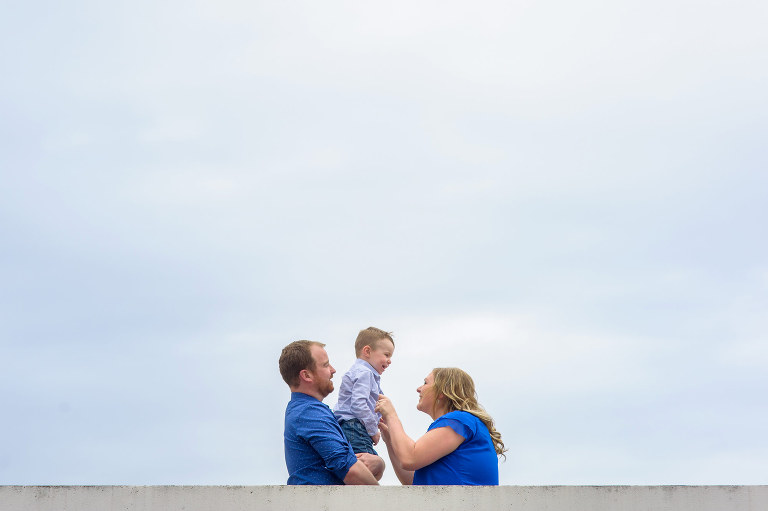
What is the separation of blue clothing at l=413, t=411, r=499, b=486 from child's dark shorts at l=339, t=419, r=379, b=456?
0.96m

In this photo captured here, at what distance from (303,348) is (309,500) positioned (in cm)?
103

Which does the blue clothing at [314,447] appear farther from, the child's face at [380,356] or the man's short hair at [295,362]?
the child's face at [380,356]

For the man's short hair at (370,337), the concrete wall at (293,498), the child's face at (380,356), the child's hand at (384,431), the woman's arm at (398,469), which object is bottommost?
the concrete wall at (293,498)

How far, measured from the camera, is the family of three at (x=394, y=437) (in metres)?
5.89

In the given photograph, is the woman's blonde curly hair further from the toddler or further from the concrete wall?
the toddler

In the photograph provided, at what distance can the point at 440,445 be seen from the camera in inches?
232

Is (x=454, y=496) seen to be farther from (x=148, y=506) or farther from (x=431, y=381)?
(x=148, y=506)

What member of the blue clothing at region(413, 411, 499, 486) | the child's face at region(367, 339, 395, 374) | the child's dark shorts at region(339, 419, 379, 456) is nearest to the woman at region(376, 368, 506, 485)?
the blue clothing at region(413, 411, 499, 486)

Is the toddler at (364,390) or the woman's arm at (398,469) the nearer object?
the woman's arm at (398,469)

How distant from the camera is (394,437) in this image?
5.97 metres

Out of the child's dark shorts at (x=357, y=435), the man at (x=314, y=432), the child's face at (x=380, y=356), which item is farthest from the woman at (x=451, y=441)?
the child's face at (x=380, y=356)

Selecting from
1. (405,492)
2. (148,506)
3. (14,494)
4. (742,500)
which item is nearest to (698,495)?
(742,500)

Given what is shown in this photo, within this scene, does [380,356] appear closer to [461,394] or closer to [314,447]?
[461,394]

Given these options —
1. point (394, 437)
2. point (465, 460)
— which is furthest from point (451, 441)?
point (394, 437)
